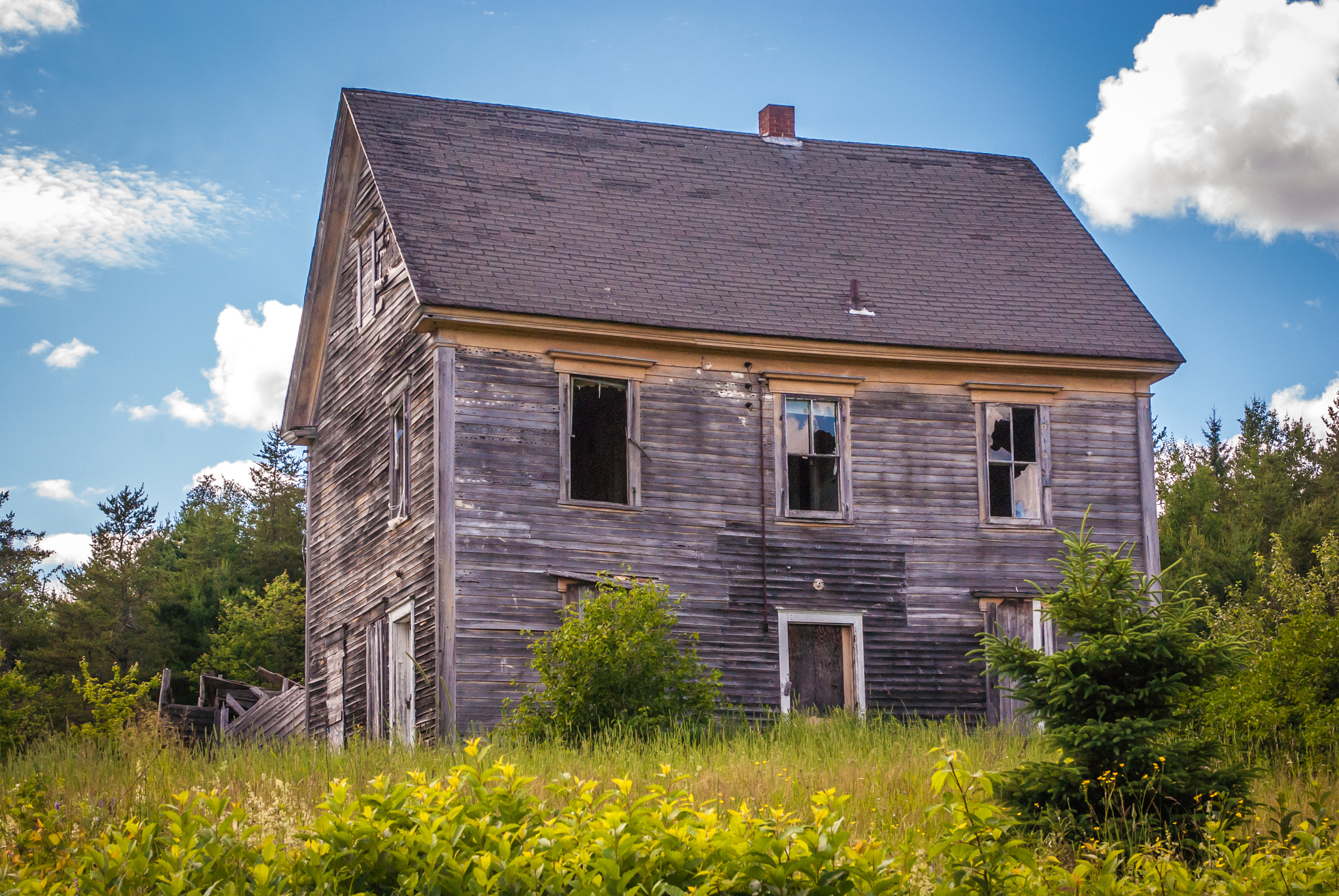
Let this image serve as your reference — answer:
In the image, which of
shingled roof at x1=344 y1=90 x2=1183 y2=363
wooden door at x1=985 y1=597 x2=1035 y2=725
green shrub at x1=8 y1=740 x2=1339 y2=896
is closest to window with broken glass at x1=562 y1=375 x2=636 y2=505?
shingled roof at x1=344 y1=90 x2=1183 y2=363

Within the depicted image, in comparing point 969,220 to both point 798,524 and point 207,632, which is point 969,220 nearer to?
point 798,524

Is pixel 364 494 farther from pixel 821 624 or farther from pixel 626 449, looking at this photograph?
pixel 821 624

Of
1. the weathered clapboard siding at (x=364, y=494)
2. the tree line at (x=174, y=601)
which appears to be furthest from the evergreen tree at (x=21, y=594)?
the weathered clapboard siding at (x=364, y=494)

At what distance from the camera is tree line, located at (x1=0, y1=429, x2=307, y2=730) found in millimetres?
43750

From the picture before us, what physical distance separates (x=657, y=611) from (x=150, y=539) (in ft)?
152

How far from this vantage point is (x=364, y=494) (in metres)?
20.7

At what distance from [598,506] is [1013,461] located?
632 centimetres

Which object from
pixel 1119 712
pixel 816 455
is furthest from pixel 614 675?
pixel 1119 712

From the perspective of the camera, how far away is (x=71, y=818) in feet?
28.3

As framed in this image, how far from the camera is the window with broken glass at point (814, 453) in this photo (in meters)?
→ 19.2

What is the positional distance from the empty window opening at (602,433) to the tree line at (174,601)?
22.2 m

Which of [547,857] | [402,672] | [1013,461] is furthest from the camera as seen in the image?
[1013,461]

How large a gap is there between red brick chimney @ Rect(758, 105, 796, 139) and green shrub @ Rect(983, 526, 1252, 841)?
1585cm

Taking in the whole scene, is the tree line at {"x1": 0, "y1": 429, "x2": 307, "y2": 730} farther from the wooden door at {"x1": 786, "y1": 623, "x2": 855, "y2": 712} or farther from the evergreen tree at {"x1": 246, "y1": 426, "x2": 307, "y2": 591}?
the wooden door at {"x1": 786, "y1": 623, "x2": 855, "y2": 712}
